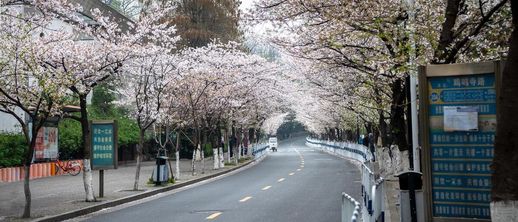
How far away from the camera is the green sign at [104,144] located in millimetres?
19000

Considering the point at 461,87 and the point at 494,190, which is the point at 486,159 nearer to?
the point at 461,87

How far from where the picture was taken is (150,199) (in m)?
20.3

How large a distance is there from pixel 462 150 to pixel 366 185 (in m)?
4.82

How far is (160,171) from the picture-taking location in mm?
24453

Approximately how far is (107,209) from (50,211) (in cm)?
197

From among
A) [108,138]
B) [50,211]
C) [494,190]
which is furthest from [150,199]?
[494,190]

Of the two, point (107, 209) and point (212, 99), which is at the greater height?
point (212, 99)

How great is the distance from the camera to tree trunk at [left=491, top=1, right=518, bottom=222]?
23.2 ft

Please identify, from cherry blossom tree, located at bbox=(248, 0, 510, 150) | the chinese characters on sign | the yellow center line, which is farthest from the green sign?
cherry blossom tree, located at bbox=(248, 0, 510, 150)

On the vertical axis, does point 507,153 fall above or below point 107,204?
above

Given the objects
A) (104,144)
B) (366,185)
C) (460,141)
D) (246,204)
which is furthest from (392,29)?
(104,144)

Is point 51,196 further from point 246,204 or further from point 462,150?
point 462,150

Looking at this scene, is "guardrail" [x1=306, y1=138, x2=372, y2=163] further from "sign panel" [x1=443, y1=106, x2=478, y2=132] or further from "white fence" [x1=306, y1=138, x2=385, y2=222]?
"sign panel" [x1=443, y1=106, x2=478, y2=132]

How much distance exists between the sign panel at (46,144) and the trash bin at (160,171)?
33.3 ft
